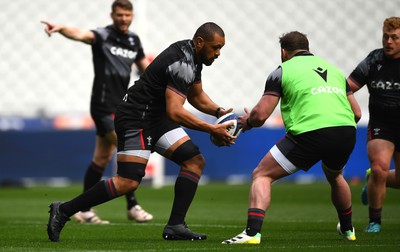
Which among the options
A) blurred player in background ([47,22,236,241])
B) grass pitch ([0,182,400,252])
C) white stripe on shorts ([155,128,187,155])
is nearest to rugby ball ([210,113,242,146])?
blurred player in background ([47,22,236,241])

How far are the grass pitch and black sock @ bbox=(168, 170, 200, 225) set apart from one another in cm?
26

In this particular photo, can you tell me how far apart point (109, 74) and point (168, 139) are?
9.66 ft

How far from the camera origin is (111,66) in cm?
1041

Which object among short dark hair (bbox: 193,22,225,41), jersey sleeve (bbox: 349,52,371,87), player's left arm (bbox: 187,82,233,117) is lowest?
player's left arm (bbox: 187,82,233,117)

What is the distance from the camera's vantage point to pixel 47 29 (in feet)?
32.2

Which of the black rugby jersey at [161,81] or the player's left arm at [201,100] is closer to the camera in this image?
the black rugby jersey at [161,81]

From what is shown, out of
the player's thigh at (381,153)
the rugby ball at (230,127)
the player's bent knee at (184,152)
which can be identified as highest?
the rugby ball at (230,127)

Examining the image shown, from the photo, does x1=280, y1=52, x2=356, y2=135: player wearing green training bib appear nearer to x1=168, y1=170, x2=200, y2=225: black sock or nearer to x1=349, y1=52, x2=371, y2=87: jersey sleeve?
x1=168, y1=170, x2=200, y2=225: black sock

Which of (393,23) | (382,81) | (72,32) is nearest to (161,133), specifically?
(382,81)

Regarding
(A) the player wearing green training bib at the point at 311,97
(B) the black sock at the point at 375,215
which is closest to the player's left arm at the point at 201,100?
(A) the player wearing green training bib at the point at 311,97

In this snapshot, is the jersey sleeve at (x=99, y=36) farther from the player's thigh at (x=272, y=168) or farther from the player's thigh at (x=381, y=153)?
the player's thigh at (x=272, y=168)

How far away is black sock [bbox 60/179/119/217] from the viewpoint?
7531 millimetres

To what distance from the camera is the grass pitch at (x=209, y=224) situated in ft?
23.1

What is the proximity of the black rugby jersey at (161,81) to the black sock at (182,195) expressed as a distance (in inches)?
22.1
